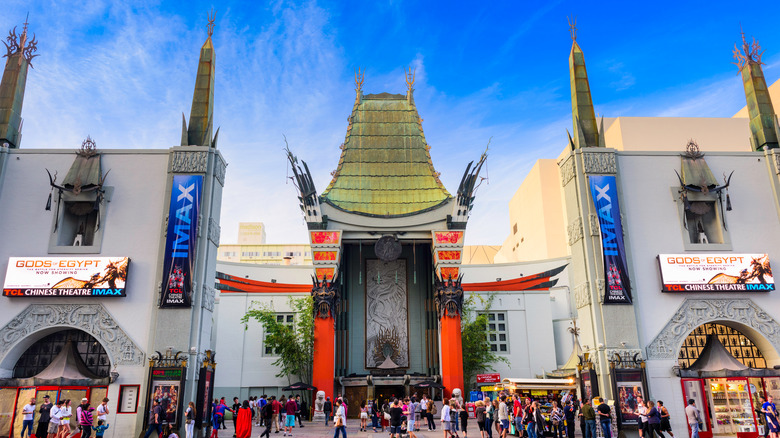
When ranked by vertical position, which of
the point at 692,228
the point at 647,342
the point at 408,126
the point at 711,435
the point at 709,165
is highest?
the point at 408,126

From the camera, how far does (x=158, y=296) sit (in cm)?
2066

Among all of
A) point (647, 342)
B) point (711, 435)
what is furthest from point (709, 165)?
point (711, 435)

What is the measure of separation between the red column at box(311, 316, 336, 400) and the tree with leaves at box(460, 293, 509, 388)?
7.94 metres

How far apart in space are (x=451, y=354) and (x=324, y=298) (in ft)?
25.2

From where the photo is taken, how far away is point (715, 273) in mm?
21516

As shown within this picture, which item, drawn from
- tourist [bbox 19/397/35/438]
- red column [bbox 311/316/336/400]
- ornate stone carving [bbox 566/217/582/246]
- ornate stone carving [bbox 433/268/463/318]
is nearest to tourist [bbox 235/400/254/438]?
tourist [bbox 19/397/35/438]

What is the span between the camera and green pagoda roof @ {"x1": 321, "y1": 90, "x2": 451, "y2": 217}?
35.2 m

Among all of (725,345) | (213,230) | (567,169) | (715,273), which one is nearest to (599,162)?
(567,169)

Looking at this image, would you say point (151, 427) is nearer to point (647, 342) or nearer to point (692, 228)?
point (647, 342)

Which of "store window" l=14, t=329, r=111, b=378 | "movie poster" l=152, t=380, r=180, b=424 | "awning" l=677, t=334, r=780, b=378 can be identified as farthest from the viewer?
"store window" l=14, t=329, r=111, b=378

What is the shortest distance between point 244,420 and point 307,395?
15900 mm

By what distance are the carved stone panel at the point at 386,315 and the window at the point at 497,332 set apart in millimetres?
5926

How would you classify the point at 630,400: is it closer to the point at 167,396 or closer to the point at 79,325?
the point at 167,396

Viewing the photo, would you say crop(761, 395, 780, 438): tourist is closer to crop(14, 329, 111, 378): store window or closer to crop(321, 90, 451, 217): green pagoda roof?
crop(321, 90, 451, 217): green pagoda roof
